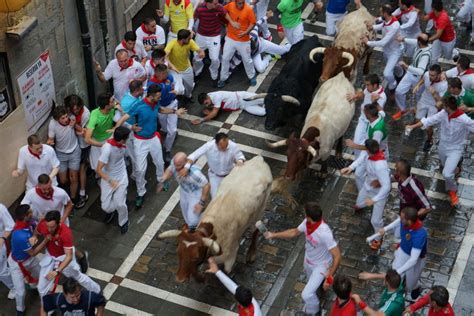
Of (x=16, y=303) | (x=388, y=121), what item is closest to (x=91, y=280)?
(x=16, y=303)

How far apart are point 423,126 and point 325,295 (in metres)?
3.65

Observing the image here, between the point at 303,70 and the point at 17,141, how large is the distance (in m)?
5.92

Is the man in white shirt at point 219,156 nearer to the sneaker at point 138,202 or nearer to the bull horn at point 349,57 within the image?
the sneaker at point 138,202

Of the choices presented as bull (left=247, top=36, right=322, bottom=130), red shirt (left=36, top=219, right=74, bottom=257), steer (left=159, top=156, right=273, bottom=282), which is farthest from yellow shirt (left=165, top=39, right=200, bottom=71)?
red shirt (left=36, top=219, right=74, bottom=257)

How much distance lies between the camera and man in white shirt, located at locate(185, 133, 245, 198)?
12.8 meters

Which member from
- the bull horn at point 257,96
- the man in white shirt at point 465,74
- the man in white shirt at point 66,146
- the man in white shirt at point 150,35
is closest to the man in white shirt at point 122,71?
the man in white shirt at point 150,35

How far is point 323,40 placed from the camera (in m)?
19.5

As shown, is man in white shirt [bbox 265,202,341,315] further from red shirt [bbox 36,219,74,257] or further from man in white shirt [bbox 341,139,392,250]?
red shirt [bbox 36,219,74,257]

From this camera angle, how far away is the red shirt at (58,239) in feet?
37.6

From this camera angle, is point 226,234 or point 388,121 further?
point 388,121

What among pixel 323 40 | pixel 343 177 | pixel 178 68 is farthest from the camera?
pixel 323 40

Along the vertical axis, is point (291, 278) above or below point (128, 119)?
below

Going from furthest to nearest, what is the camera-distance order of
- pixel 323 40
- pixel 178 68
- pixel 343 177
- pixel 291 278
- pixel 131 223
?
pixel 323 40 → pixel 178 68 → pixel 343 177 → pixel 131 223 → pixel 291 278

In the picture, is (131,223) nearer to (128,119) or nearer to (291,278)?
(128,119)
